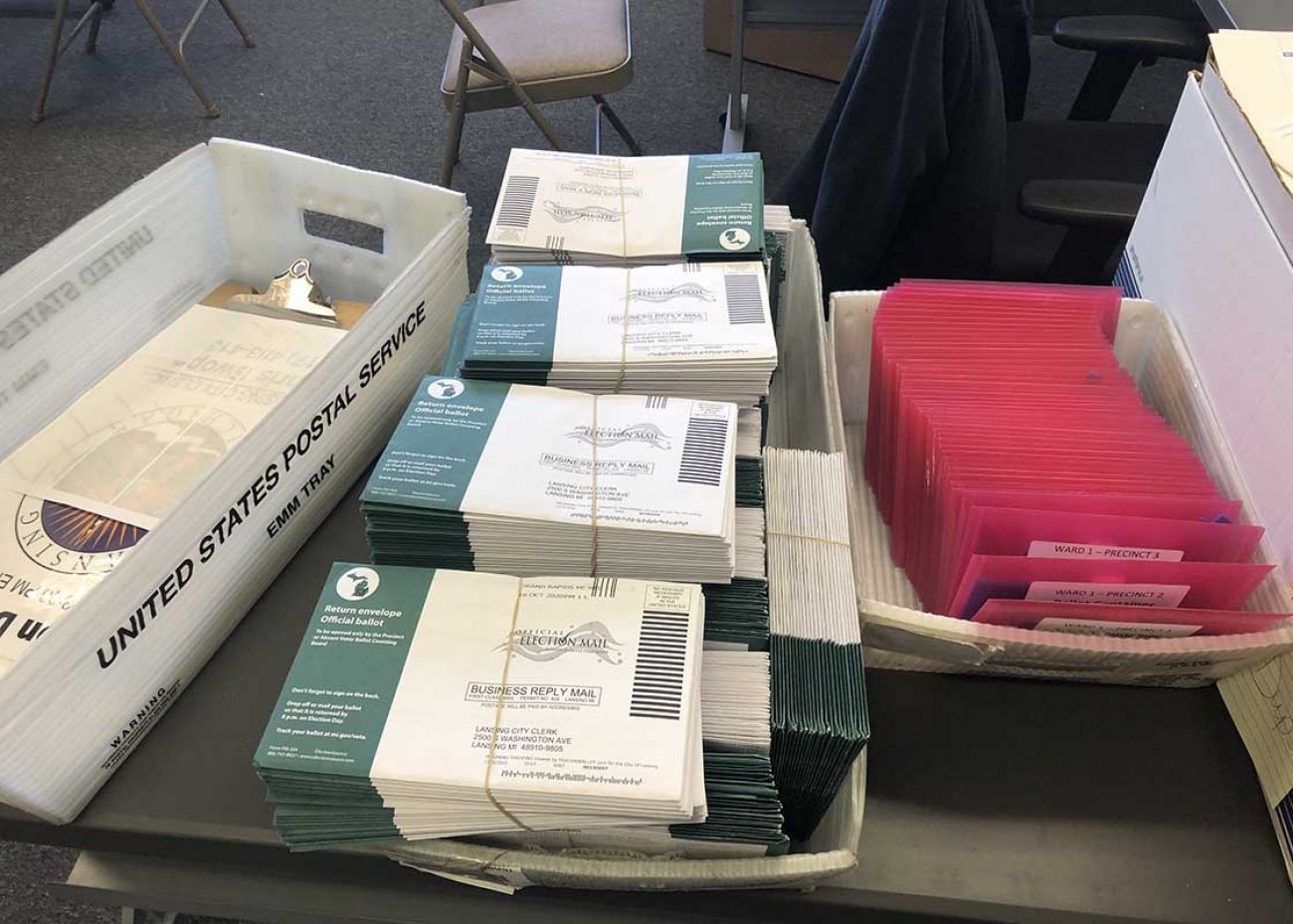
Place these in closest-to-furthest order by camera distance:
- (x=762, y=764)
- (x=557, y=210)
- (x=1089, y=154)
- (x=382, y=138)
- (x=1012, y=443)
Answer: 1. (x=762, y=764)
2. (x=1012, y=443)
3. (x=557, y=210)
4. (x=1089, y=154)
5. (x=382, y=138)

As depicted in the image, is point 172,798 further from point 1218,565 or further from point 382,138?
point 382,138

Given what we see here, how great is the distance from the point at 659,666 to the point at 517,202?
0.54 m

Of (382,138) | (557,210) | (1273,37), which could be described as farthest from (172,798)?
(382,138)

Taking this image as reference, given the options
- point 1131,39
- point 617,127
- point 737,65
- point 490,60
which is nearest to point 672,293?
point 1131,39

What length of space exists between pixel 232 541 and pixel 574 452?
1.00 ft

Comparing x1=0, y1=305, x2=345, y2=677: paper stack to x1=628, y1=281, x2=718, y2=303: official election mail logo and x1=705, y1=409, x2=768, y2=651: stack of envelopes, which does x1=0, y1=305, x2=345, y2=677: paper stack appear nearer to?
x1=628, y1=281, x2=718, y2=303: official election mail logo

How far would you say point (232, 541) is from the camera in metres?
0.76

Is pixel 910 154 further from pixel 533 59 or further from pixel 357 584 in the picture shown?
pixel 533 59

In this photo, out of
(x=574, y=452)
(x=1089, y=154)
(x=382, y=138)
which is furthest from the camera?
(x=382, y=138)

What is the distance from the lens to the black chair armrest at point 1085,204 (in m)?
1.20

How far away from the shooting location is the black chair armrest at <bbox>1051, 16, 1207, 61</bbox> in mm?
1546

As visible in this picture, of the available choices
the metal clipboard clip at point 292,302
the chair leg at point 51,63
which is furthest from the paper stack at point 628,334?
the chair leg at point 51,63

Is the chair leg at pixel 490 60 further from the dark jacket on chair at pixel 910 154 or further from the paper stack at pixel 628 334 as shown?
the paper stack at pixel 628 334

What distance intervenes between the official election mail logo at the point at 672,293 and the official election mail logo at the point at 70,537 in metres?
0.51
